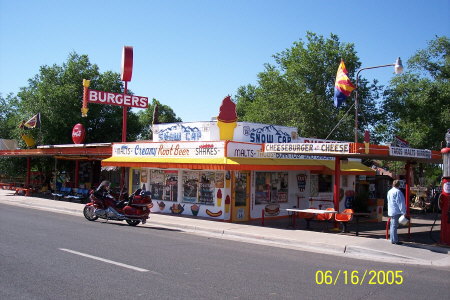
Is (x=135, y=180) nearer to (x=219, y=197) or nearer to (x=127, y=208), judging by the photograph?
(x=219, y=197)

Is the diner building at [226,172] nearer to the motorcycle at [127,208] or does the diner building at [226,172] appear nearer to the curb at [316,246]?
the curb at [316,246]

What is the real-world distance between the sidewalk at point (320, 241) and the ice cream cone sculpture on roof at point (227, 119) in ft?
12.0

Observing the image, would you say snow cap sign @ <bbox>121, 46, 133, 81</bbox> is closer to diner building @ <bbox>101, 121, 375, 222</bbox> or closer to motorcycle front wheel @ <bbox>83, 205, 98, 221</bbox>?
diner building @ <bbox>101, 121, 375, 222</bbox>

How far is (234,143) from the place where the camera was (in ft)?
55.0

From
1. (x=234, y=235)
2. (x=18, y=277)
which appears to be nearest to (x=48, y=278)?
(x=18, y=277)

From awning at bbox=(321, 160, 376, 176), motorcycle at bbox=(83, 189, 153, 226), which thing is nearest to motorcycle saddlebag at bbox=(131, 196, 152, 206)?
motorcycle at bbox=(83, 189, 153, 226)

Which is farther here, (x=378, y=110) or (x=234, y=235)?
(x=378, y=110)

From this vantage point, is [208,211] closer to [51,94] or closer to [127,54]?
[127,54]

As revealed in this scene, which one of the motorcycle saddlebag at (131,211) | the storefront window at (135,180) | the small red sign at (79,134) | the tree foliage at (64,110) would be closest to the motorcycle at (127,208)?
the motorcycle saddlebag at (131,211)

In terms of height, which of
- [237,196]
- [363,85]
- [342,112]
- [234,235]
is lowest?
[234,235]

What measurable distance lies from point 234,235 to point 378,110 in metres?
21.7

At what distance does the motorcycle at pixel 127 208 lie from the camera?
604 inches

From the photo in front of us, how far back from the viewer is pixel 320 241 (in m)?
12.4
